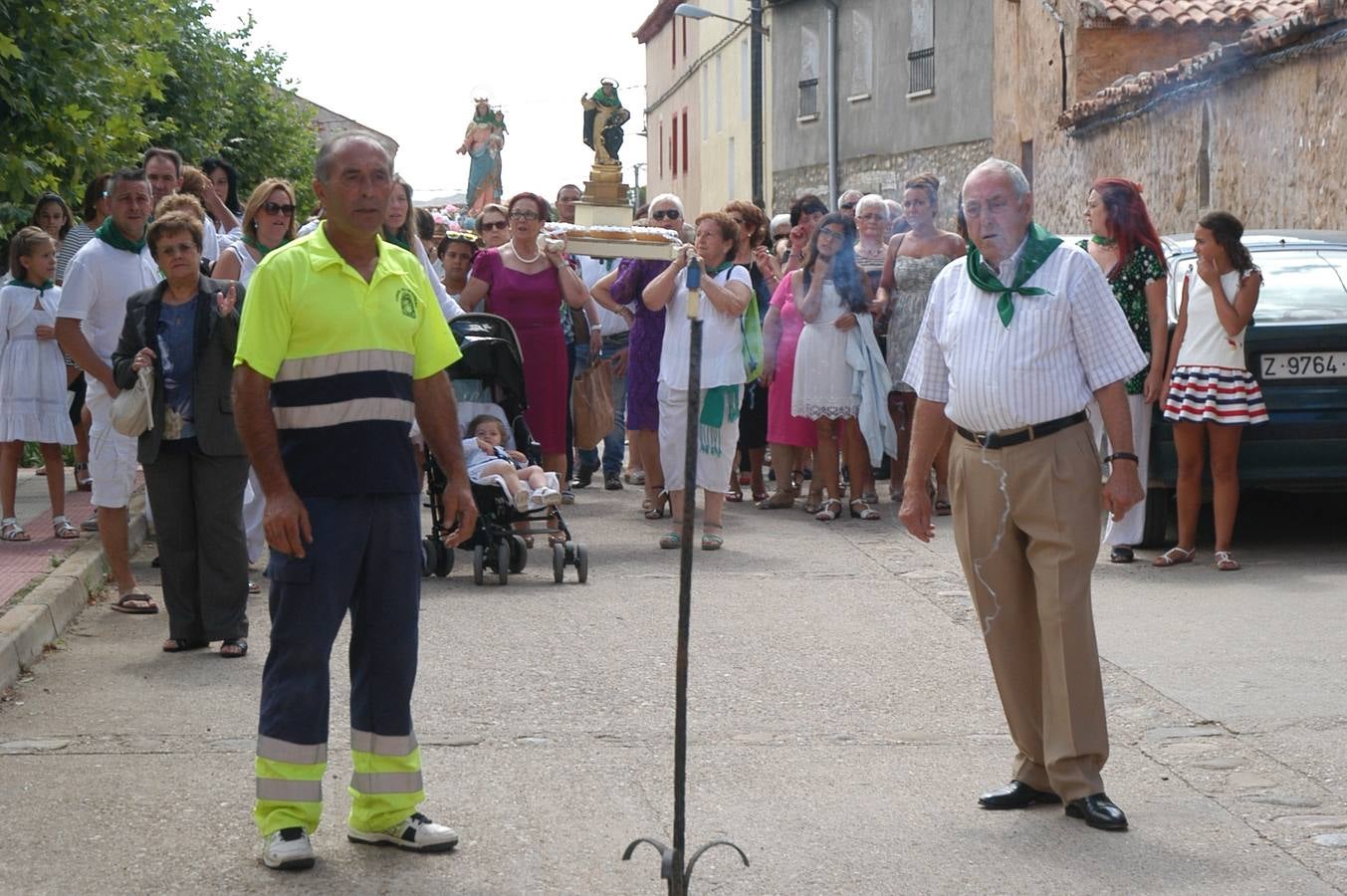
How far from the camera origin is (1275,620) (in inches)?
352

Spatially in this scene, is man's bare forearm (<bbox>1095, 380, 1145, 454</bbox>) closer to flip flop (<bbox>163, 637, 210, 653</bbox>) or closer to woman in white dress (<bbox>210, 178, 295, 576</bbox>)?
flip flop (<bbox>163, 637, 210, 653</bbox>)

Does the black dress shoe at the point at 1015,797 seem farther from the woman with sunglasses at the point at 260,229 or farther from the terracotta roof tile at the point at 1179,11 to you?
the terracotta roof tile at the point at 1179,11

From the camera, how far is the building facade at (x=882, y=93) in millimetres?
35219

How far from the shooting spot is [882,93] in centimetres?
3944

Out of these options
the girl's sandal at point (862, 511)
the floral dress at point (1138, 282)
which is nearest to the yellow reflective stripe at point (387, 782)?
the floral dress at point (1138, 282)

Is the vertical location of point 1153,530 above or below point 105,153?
below

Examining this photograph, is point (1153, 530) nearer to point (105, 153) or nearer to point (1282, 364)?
point (1282, 364)

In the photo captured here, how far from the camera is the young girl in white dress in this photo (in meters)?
11.6

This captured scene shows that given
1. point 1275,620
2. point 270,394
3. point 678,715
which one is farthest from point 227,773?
point 1275,620

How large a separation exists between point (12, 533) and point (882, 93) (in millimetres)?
30439

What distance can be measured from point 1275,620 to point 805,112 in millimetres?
36535

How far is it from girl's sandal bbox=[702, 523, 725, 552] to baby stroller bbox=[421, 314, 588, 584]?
1.09 metres

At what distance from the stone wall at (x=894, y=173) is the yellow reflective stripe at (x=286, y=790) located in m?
27.2

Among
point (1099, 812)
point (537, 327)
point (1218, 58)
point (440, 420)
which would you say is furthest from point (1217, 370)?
point (1218, 58)
